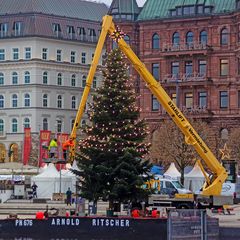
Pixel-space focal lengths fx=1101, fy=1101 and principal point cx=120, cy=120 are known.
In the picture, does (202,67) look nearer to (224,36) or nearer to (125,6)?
(224,36)

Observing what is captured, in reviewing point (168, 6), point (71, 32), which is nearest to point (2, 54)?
point (71, 32)

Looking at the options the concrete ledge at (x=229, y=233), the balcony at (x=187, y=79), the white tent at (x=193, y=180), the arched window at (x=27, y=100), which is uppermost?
the balcony at (x=187, y=79)

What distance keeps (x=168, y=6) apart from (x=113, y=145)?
2987 inches

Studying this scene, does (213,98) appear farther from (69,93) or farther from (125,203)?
(125,203)

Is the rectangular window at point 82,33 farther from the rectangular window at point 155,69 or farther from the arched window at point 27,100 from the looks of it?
the rectangular window at point 155,69

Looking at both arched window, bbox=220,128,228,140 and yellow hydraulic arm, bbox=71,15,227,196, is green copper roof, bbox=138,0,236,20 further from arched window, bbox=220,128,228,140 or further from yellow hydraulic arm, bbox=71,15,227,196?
yellow hydraulic arm, bbox=71,15,227,196

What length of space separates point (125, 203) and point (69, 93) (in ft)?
319

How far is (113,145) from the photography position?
56719 millimetres

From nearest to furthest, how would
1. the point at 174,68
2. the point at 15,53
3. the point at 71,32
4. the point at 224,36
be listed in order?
1. the point at 224,36
2. the point at 174,68
3. the point at 15,53
4. the point at 71,32

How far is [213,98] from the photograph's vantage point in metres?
124

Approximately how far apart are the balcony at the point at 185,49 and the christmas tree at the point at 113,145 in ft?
220

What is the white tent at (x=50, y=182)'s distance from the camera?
287 feet

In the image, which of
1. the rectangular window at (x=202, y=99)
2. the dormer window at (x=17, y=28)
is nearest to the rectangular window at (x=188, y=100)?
the rectangular window at (x=202, y=99)

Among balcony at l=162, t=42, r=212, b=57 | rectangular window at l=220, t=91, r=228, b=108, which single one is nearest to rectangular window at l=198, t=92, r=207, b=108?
rectangular window at l=220, t=91, r=228, b=108
